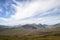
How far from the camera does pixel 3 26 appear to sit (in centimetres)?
216

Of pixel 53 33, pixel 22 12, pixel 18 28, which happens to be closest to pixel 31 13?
pixel 22 12

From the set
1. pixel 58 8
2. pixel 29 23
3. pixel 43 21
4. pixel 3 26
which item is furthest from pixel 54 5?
pixel 3 26

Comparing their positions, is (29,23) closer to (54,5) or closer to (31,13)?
(31,13)

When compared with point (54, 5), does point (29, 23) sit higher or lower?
lower

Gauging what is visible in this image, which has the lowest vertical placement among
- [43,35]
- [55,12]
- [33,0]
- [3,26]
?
[43,35]

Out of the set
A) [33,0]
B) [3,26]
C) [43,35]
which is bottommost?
[43,35]

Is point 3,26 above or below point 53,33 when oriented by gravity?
above

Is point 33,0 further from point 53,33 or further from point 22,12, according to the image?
point 53,33

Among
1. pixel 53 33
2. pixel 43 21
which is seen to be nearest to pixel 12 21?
pixel 43 21

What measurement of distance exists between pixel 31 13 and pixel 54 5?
34 centimetres

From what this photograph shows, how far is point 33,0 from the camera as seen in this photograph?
2135 millimetres

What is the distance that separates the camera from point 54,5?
2.11 metres

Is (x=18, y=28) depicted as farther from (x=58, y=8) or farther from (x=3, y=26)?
(x=58, y=8)

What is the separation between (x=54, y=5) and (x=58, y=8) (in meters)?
0.07
